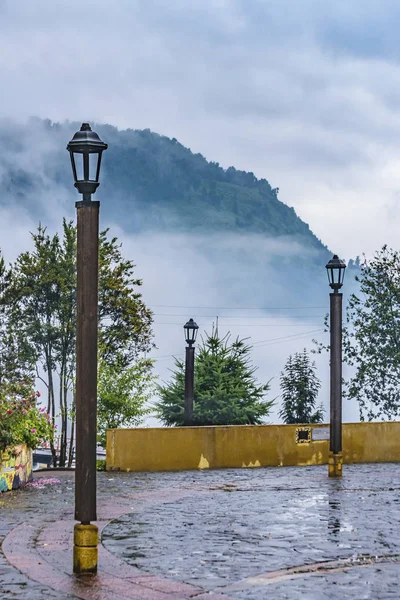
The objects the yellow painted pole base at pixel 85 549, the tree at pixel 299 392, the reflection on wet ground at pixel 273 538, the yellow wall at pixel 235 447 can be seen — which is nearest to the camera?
the reflection on wet ground at pixel 273 538

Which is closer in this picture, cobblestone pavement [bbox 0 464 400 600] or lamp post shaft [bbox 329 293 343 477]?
cobblestone pavement [bbox 0 464 400 600]

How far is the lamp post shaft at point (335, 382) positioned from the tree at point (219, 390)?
445 inches

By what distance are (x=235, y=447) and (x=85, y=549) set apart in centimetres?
1388

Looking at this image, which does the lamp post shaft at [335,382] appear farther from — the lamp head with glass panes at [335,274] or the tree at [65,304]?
the tree at [65,304]

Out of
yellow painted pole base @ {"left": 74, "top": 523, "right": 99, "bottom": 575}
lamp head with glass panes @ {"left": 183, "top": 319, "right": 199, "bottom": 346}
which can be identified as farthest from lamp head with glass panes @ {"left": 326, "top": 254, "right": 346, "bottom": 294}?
yellow painted pole base @ {"left": 74, "top": 523, "right": 99, "bottom": 575}

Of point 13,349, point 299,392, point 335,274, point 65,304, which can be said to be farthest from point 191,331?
point 13,349

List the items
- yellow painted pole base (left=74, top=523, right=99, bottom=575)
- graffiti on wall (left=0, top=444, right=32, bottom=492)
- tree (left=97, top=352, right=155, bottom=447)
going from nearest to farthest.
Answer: yellow painted pole base (left=74, top=523, right=99, bottom=575) < graffiti on wall (left=0, top=444, right=32, bottom=492) < tree (left=97, top=352, right=155, bottom=447)

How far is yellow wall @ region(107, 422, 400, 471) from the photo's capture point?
21.2m

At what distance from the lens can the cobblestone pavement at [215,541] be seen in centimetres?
827

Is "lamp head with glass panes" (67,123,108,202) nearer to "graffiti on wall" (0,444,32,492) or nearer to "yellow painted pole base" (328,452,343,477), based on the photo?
"graffiti on wall" (0,444,32,492)

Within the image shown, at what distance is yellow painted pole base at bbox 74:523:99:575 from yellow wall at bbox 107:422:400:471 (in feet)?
39.6

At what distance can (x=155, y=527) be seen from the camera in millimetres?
11969

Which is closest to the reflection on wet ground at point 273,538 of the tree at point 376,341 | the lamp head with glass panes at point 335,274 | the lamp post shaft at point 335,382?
the lamp post shaft at point 335,382

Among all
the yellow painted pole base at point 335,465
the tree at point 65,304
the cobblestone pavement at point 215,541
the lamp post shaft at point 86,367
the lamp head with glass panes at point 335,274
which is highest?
the tree at point 65,304
